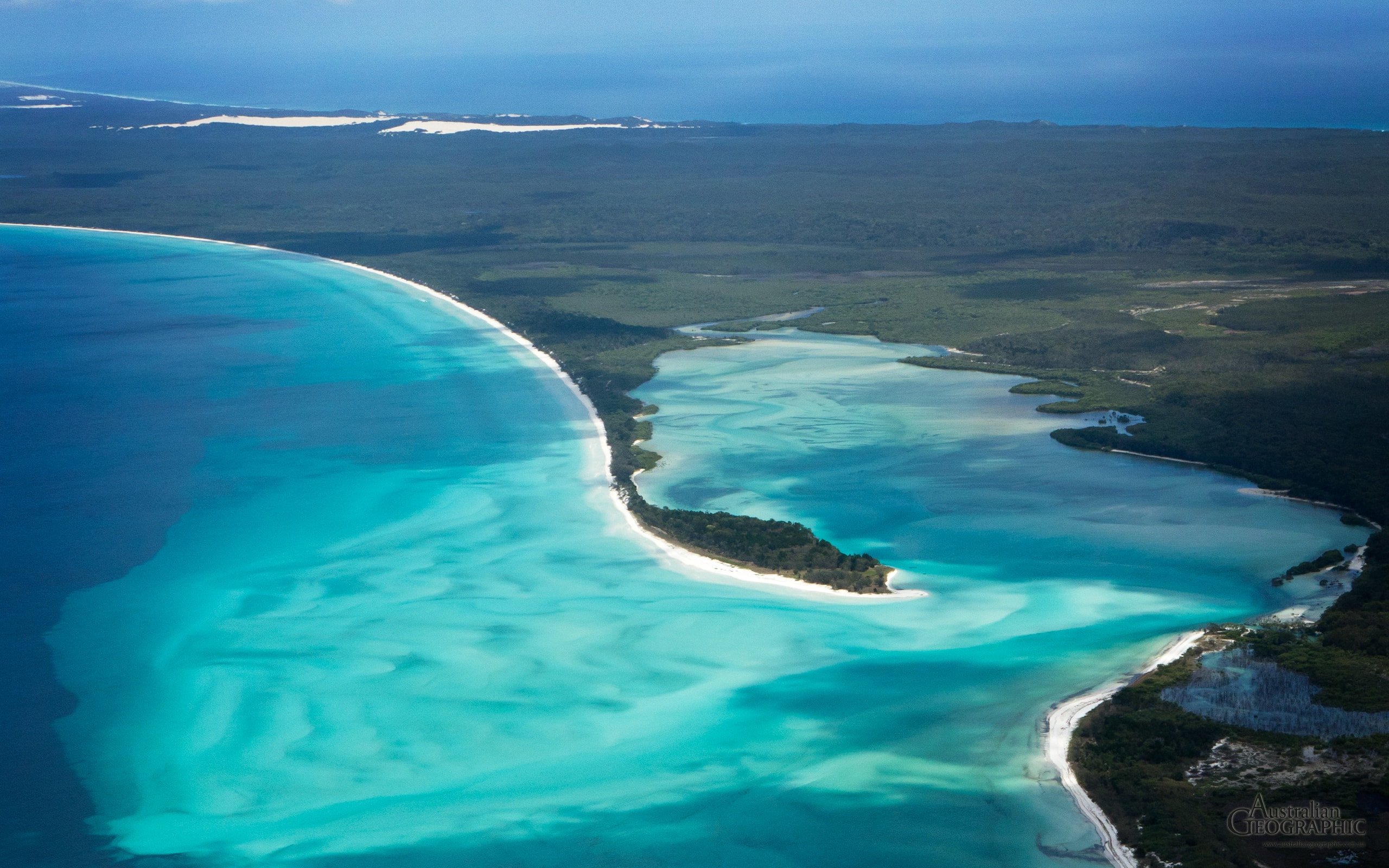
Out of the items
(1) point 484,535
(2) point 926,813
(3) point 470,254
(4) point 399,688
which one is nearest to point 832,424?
(1) point 484,535

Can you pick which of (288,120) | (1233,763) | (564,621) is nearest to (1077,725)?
(1233,763)

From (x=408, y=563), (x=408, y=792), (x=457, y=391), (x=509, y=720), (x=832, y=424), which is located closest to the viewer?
(x=408, y=792)

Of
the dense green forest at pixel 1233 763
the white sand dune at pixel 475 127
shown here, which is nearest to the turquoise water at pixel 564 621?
the dense green forest at pixel 1233 763

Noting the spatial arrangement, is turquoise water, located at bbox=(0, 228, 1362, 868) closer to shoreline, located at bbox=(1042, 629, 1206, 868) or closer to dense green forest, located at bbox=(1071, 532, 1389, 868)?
shoreline, located at bbox=(1042, 629, 1206, 868)

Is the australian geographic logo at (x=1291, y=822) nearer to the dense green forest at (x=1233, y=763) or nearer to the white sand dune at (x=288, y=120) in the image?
the dense green forest at (x=1233, y=763)

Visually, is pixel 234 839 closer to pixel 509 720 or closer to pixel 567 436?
pixel 509 720

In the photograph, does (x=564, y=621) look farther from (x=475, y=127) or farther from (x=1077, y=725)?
(x=475, y=127)
